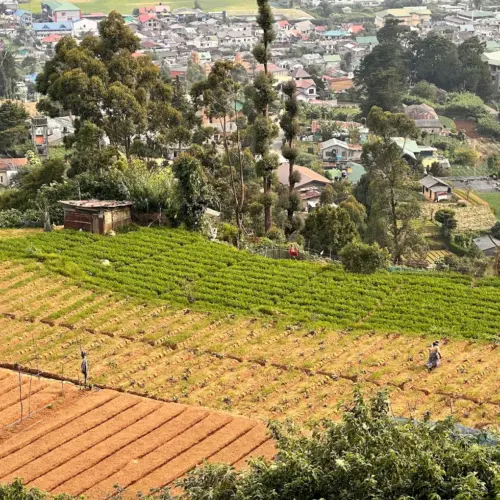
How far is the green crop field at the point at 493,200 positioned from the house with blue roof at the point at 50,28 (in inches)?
3144

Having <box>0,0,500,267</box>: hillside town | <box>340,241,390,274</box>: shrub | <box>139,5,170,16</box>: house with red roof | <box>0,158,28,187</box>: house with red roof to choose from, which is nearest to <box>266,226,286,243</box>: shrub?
<box>0,0,500,267</box>: hillside town

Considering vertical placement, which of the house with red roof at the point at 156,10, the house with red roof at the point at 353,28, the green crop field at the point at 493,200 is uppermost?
the house with red roof at the point at 156,10

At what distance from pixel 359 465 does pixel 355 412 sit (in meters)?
1.19

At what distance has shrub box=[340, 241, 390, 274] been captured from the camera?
27.9 m

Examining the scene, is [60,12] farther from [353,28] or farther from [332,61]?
[332,61]

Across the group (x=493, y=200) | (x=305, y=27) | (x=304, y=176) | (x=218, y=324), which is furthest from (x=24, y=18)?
(x=218, y=324)

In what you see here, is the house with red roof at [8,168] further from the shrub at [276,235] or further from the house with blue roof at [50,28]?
the house with blue roof at [50,28]

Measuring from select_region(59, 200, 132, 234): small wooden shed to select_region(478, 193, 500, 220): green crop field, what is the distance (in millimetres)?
34353

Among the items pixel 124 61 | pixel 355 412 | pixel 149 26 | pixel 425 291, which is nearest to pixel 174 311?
pixel 425 291

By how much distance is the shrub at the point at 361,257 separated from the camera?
27.9 meters

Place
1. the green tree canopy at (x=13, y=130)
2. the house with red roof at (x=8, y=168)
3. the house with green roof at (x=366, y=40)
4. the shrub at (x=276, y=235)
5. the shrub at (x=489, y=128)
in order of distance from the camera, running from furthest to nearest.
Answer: the house with green roof at (x=366, y=40)
the shrub at (x=489, y=128)
the green tree canopy at (x=13, y=130)
the house with red roof at (x=8, y=168)
the shrub at (x=276, y=235)

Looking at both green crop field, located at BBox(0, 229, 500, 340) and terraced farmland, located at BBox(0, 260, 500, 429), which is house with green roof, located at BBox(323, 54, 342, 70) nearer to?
green crop field, located at BBox(0, 229, 500, 340)

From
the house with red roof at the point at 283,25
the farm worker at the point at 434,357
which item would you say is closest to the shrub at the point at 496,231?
the farm worker at the point at 434,357

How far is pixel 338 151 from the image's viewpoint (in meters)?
71.9
